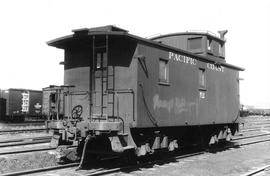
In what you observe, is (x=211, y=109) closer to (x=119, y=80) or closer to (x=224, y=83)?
(x=224, y=83)

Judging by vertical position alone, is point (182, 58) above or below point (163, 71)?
above

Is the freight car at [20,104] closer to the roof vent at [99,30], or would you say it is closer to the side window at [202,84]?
the side window at [202,84]

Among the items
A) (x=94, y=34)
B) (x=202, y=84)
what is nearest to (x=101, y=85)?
(x=94, y=34)

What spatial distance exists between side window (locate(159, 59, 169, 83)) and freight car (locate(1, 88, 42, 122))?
69.0ft

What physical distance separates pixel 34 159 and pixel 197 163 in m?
4.89

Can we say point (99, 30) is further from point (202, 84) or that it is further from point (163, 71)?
point (202, 84)

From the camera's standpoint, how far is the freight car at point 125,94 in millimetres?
9625

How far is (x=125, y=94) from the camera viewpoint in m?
9.89

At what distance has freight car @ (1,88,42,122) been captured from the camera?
95.6 ft

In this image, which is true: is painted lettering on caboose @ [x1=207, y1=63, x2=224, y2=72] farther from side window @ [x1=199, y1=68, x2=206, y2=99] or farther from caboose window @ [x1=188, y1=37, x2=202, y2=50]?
caboose window @ [x1=188, y1=37, x2=202, y2=50]

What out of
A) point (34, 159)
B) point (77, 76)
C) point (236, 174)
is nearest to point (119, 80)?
point (77, 76)

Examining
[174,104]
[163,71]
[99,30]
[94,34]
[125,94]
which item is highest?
[99,30]

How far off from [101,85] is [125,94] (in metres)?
0.86

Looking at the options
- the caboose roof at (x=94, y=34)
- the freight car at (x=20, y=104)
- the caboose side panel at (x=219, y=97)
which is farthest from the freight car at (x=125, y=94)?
the freight car at (x=20, y=104)
